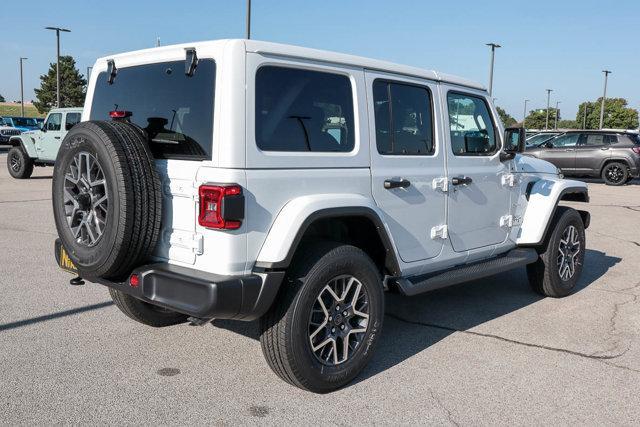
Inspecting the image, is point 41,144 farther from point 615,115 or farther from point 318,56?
point 615,115

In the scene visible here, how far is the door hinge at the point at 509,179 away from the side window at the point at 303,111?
1.87m

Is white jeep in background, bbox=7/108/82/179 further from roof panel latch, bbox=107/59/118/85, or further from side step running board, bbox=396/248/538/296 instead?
side step running board, bbox=396/248/538/296

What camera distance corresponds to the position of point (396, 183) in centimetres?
394

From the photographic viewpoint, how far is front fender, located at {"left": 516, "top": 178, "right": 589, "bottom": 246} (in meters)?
5.34

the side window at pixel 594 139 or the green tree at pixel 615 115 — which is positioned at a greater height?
the green tree at pixel 615 115

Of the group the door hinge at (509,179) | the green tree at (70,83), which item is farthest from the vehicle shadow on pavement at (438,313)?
the green tree at (70,83)

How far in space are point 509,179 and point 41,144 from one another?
1396cm

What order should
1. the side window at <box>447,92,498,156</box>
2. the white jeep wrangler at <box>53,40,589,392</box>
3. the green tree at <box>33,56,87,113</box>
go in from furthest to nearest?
the green tree at <box>33,56,87,113</box>, the side window at <box>447,92,498,156</box>, the white jeep wrangler at <box>53,40,589,392</box>

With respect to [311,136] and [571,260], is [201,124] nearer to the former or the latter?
[311,136]

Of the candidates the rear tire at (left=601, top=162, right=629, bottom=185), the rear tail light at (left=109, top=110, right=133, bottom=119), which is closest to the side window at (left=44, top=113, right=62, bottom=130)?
the rear tail light at (left=109, top=110, right=133, bottom=119)

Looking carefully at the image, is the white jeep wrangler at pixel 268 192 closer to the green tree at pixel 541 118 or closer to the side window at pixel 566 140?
the side window at pixel 566 140

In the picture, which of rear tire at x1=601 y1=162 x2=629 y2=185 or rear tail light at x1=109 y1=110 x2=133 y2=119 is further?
rear tire at x1=601 y1=162 x2=629 y2=185

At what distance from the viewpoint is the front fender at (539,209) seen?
5340 millimetres

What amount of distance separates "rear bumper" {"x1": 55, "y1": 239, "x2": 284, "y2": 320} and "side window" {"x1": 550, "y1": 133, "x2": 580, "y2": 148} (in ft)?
58.6
